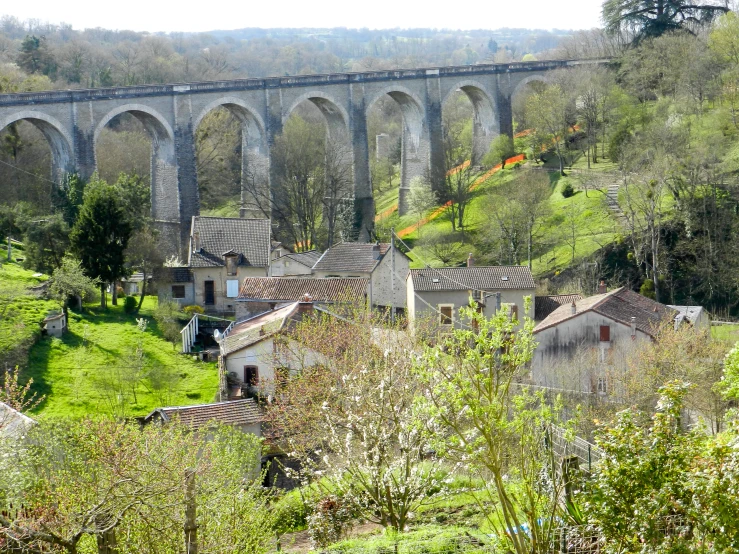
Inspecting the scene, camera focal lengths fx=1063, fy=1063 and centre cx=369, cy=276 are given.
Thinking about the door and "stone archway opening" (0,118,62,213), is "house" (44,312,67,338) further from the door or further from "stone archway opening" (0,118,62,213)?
"stone archway opening" (0,118,62,213)

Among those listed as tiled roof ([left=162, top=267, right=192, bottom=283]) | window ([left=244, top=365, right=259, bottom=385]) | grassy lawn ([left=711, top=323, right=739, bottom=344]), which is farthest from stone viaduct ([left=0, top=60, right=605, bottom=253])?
grassy lawn ([left=711, top=323, right=739, bottom=344])

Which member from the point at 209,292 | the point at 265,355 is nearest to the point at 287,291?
the point at 209,292

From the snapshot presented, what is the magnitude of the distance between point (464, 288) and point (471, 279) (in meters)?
0.71

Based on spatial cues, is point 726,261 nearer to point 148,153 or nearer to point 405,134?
point 405,134

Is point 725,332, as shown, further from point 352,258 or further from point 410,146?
point 410,146

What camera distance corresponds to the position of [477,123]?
59.2 meters

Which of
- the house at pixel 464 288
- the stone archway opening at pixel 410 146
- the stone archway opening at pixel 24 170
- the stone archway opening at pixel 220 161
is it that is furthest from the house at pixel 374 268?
the stone archway opening at pixel 410 146

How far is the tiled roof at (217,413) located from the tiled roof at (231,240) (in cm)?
1556

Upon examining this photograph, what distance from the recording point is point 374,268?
35375 millimetres

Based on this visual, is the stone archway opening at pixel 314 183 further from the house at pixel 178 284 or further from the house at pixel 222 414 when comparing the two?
the house at pixel 222 414

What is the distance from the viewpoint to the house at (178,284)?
1454 inches

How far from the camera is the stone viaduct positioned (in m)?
42.1

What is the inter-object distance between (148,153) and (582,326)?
112 feet

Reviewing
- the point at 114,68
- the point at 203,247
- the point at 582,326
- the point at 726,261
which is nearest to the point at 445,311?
the point at 582,326
